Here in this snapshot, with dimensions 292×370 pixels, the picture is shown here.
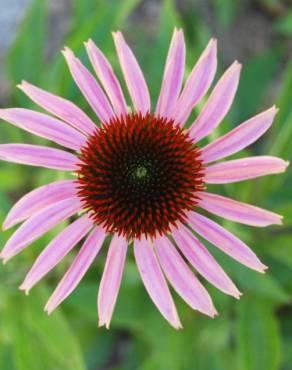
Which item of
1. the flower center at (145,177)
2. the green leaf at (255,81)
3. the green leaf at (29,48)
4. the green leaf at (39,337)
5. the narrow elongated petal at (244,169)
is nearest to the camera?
the narrow elongated petal at (244,169)

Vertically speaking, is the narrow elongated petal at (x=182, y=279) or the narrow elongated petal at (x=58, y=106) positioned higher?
the narrow elongated petal at (x=58, y=106)

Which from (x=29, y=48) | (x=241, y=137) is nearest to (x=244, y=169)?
(x=241, y=137)

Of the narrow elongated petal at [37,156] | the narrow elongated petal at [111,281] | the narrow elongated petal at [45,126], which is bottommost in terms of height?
the narrow elongated petal at [111,281]

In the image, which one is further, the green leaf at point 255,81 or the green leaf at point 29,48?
the green leaf at point 255,81

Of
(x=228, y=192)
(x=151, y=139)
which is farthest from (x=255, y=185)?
(x=151, y=139)

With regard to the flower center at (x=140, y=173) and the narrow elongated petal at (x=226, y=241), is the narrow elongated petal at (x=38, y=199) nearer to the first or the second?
the flower center at (x=140, y=173)

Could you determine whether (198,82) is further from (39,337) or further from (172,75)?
(39,337)

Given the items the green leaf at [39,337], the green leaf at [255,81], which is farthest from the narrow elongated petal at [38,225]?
the green leaf at [255,81]
